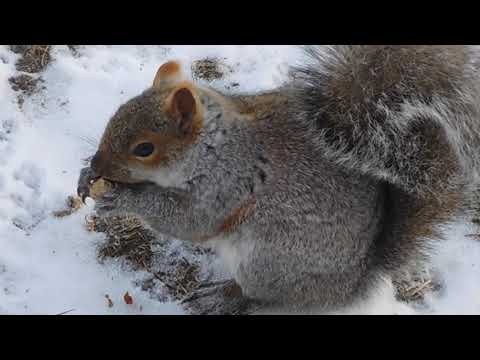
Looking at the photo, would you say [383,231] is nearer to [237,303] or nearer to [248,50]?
[237,303]

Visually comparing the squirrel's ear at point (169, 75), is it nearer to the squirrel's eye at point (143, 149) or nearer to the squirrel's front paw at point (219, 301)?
the squirrel's eye at point (143, 149)

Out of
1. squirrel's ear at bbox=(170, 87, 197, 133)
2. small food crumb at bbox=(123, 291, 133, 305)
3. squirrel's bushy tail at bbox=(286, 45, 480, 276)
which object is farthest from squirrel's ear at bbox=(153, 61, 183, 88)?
small food crumb at bbox=(123, 291, 133, 305)

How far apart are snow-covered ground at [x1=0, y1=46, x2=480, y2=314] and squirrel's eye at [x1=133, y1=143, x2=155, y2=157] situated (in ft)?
2.66

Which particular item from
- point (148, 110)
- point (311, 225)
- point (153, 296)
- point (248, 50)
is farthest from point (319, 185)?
point (248, 50)

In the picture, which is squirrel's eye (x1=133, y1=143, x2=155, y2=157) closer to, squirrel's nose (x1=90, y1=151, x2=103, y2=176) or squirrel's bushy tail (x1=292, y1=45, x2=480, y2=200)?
squirrel's nose (x1=90, y1=151, x2=103, y2=176)

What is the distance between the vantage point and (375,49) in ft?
6.98

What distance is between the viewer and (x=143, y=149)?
2.17m

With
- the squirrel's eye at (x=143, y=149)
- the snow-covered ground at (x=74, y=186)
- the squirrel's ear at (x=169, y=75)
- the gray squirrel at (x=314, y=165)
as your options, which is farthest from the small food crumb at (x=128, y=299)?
the squirrel's ear at (x=169, y=75)

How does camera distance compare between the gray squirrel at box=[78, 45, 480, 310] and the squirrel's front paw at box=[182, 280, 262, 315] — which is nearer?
the gray squirrel at box=[78, 45, 480, 310]

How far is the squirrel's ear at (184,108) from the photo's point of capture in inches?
83.7

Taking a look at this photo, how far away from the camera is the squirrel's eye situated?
7.11 feet

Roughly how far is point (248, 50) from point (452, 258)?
5.32 feet

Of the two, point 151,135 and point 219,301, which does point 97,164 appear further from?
point 219,301

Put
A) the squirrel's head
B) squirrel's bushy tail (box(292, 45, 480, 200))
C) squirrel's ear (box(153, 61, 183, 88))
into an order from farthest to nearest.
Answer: squirrel's ear (box(153, 61, 183, 88)), the squirrel's head, squirrel's bushy tail (box(292, 45, 480, 200))
